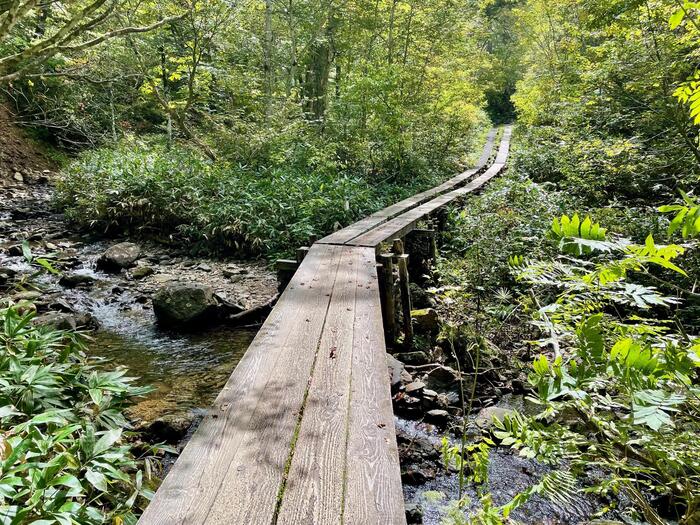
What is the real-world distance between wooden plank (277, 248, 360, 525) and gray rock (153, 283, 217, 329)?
336 centimetres

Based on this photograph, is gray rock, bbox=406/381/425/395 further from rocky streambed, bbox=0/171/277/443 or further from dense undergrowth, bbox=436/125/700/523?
rocky streambed, bbox=0/171/277/443

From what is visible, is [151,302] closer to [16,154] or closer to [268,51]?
[268,51]

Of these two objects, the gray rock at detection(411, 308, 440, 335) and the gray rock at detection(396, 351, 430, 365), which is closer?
the gray rock at detection(396, 351, 430, 365)

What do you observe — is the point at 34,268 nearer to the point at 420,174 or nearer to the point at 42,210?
the point at 42,210

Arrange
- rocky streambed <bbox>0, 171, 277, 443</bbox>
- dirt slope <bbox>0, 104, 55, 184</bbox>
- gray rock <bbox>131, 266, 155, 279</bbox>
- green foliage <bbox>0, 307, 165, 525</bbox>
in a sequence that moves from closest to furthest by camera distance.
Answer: green foliage <bbox>0, 307, 165, 525</bbox> < rocky streambed <bbox>0, 171, 277, 443</bbox> < gray rock <bbox>131, 266, 155, 279</bbox> < dirt slope <bbox>0, 104, 55, 184</bbox>

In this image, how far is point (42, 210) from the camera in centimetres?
1166

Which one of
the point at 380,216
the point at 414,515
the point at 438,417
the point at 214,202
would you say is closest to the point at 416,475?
the point at 414,515

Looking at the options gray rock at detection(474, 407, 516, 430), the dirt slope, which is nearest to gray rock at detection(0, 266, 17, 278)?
gray rock at detection(474, 407, 516, 430)

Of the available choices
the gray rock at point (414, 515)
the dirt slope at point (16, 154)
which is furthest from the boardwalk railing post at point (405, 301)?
the dirt slope at point (16, 154)

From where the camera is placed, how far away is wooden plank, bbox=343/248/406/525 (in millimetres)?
1610

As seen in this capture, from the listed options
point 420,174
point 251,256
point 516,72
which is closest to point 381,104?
point 420,174

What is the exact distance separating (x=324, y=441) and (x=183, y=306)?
459cm

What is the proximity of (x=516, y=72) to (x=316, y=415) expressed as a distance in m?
41.2

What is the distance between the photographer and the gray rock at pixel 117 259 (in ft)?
26.9
